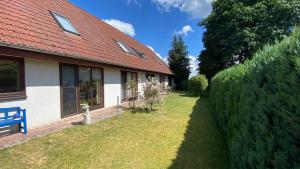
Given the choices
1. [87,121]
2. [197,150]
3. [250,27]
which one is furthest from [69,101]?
[250,27]

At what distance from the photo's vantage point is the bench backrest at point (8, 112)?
5969 millimetres

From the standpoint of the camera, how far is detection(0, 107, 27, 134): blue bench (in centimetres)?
593

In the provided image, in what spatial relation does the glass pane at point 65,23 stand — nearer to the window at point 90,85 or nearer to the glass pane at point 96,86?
the window at point 90,85

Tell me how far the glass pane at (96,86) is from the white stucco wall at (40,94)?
2.64 metres

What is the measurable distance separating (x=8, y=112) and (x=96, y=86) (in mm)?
5109

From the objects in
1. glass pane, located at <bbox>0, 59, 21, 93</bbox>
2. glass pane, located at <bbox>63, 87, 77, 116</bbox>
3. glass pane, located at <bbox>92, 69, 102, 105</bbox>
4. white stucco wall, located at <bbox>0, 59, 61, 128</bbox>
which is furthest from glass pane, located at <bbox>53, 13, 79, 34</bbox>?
glass pane, located at <bbox>0, 59, 21, 93</bbox>

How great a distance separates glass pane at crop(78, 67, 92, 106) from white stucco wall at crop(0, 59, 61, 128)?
4.93 feet

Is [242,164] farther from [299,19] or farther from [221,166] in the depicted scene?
[299,19]

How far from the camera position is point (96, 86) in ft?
36.4

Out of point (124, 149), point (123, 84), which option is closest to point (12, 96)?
point (124, 149)

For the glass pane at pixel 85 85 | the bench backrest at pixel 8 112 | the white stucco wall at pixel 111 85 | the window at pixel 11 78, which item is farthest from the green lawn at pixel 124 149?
the white stucco wall at pixel 111 85

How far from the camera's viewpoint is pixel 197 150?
214 inches

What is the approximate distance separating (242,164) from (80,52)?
783 centimetres

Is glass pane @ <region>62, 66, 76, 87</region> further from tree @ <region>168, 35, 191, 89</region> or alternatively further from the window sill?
tree @ <region>168, 35, 191, 89</region>
